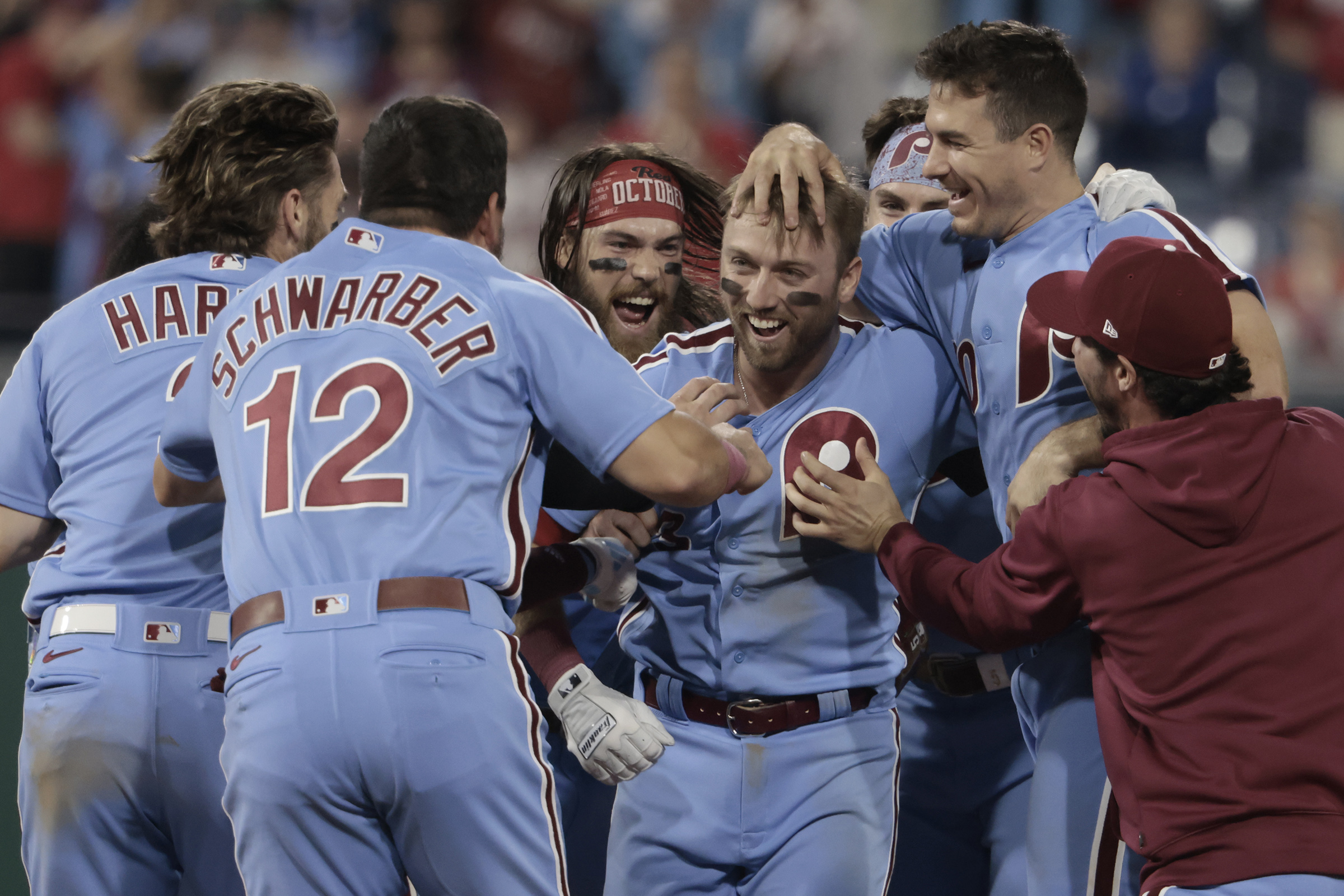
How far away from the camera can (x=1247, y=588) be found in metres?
2.64

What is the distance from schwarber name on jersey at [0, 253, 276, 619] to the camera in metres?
3.40

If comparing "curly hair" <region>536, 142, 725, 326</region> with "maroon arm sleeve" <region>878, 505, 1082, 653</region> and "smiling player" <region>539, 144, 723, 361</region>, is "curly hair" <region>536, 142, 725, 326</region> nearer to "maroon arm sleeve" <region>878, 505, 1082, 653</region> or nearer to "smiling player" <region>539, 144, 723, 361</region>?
"smiling player" <region>539, 144, 723, 361</region>

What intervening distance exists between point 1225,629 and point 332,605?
5.62 ft

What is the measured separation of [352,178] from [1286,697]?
7.11 metres

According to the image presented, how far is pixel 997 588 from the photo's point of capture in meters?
2.92

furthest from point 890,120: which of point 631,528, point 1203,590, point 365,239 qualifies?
point 1203,590

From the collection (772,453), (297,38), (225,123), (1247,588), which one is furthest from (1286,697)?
(297,38)

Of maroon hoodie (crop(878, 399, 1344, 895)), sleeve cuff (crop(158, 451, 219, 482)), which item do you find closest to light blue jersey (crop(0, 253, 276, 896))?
sleeve cuff (crop(158, 451, 219, 482))

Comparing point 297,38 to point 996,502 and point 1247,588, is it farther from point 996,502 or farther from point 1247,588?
point 1247,588

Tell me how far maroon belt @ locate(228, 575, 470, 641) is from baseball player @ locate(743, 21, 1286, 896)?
130cm

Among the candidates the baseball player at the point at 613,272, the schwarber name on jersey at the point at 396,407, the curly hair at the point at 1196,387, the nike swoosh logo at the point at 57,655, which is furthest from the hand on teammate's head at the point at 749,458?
the nike swoosh logo at the point at 57,655

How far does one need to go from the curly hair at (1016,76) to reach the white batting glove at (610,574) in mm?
1409

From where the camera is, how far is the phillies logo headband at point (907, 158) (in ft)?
14.9

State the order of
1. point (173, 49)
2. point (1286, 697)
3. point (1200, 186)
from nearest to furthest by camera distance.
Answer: point (1286, 697)
point (1200, 186)
point (173, 49)
